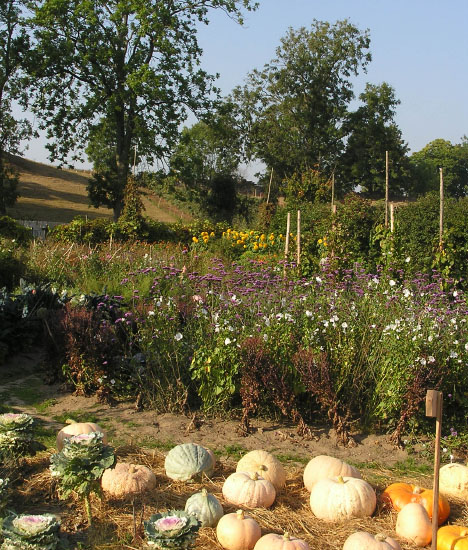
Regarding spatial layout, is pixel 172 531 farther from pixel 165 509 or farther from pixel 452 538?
pixel 452 538

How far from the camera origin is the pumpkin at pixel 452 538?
288 centimetres

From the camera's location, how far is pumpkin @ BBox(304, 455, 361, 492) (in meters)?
3.43

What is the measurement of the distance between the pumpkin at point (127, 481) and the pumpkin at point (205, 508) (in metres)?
0.37

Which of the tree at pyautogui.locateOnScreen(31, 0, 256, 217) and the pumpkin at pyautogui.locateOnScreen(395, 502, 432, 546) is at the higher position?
the tree at pyautogui.locateOnScreen(31, 0, 256, 217)

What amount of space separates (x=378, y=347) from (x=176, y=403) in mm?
1618

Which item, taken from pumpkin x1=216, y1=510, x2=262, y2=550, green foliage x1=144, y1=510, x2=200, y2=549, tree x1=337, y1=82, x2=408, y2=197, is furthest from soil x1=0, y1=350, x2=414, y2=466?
tree x1=337, y1=82, x2=408, y2=197

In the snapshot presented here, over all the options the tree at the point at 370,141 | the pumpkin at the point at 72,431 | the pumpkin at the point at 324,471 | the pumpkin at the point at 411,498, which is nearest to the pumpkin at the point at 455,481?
the pumpkin at the point at 411,498

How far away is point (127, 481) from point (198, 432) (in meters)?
1.29

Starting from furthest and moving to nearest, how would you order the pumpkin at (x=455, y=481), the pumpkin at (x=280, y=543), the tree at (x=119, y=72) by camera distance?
the tree at (x=119, y=72) < the pumpkin at (x=455, y=481) < the pumpkin at (x=280, y=543)

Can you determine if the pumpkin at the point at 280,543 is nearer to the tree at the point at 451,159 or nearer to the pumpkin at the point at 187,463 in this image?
the pumpkin at the point at 187,463

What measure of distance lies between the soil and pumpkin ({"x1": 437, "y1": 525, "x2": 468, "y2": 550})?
1.18 meters

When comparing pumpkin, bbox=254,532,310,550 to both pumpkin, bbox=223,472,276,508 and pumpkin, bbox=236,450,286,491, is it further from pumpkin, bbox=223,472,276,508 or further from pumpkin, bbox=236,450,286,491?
pumpkin, bbox=236,450,286,491

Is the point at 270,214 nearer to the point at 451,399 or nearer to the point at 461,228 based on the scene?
the point at 461,228

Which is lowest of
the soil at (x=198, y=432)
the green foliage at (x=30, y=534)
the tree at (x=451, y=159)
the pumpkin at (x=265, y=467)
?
the soil at (x=198, y=432)
